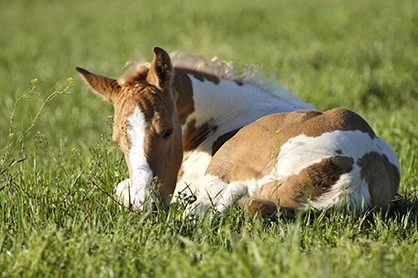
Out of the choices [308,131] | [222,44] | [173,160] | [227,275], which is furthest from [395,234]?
[222,44]

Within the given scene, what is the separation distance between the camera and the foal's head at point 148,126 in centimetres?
277

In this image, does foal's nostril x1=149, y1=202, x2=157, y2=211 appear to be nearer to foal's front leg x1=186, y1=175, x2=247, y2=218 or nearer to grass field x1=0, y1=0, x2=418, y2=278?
grass field x1=0, y1=0, x2=418, y2=278

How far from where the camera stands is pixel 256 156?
116 inches

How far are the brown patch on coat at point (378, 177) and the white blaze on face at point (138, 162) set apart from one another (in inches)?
59.7

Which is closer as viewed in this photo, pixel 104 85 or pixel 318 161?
pixel 318 161

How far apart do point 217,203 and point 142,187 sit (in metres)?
0.57

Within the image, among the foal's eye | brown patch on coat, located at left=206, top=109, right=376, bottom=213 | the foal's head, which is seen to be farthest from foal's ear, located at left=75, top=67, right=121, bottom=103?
brown patch on coat, located at left=206, top=109, right=376, bottom=213

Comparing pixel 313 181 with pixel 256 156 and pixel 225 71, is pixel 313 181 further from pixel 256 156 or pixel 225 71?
pixel 225 71

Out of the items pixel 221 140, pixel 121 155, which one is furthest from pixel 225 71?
pixel 121 155

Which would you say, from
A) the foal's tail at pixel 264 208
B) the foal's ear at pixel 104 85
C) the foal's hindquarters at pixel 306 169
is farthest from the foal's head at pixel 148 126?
the foal's tail at pixel 264 208

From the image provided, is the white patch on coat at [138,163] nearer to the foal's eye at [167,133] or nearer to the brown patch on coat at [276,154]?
the foal's eye at [167,133]

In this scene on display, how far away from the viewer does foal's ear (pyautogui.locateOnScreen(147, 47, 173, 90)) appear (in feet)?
10.00

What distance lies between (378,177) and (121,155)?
2.88 m

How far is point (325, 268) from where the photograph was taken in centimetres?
164
